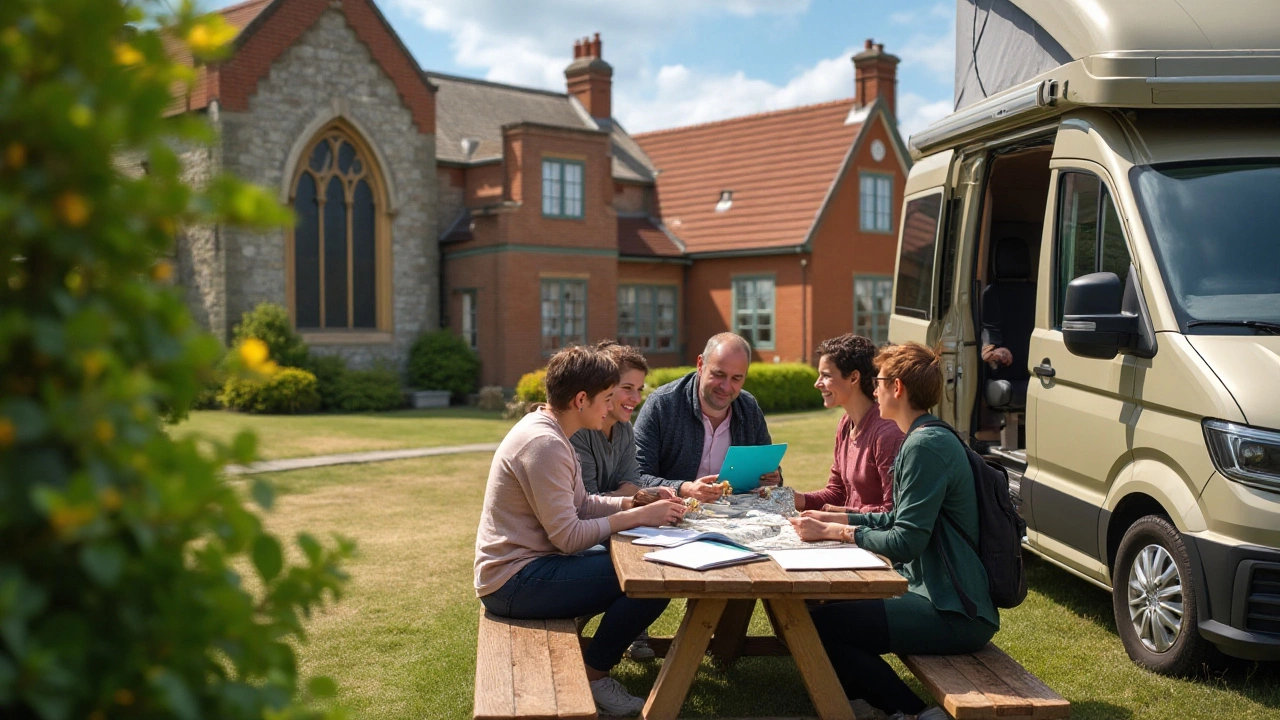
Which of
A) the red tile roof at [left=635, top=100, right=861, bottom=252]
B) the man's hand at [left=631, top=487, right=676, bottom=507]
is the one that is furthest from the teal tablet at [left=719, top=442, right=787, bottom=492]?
the red tile roof at [left=635, top=100, right=861, bottom=252]

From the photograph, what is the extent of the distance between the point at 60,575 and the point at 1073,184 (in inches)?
239

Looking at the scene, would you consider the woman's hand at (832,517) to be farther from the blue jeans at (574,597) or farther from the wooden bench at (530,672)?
the wooden bench at (530,672)

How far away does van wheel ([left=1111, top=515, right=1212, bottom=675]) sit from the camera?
520cm

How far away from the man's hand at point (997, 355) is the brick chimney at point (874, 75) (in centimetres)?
2349

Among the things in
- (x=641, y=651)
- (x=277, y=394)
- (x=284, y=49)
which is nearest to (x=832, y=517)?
(x=641, y=651)

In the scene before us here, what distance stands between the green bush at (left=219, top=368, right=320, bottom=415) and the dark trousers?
18.3 metres

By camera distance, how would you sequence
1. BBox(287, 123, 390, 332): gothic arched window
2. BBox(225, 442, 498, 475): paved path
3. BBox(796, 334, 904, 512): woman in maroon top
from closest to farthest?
1. BBox(796, 334, 904, 512): woman in maroon top
2. BBox(225, 442, 498, 475): paved path
3. BBox(287, 123, 390, 332): gothic arched window

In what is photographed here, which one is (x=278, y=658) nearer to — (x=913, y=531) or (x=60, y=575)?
(x=60, y=575)

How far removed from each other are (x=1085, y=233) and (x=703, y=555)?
332 cm

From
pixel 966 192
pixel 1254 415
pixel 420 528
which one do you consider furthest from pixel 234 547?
pixel 420 528

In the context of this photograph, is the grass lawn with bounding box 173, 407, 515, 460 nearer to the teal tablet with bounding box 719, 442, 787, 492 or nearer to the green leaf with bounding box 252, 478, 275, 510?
the teal tablet with bounding box 719, 442, 787, 492

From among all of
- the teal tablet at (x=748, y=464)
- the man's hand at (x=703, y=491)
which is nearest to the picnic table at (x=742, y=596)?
the man's hand at (x=703, y=491)

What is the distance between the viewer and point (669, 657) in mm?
4410

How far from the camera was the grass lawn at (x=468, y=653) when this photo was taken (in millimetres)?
5215
